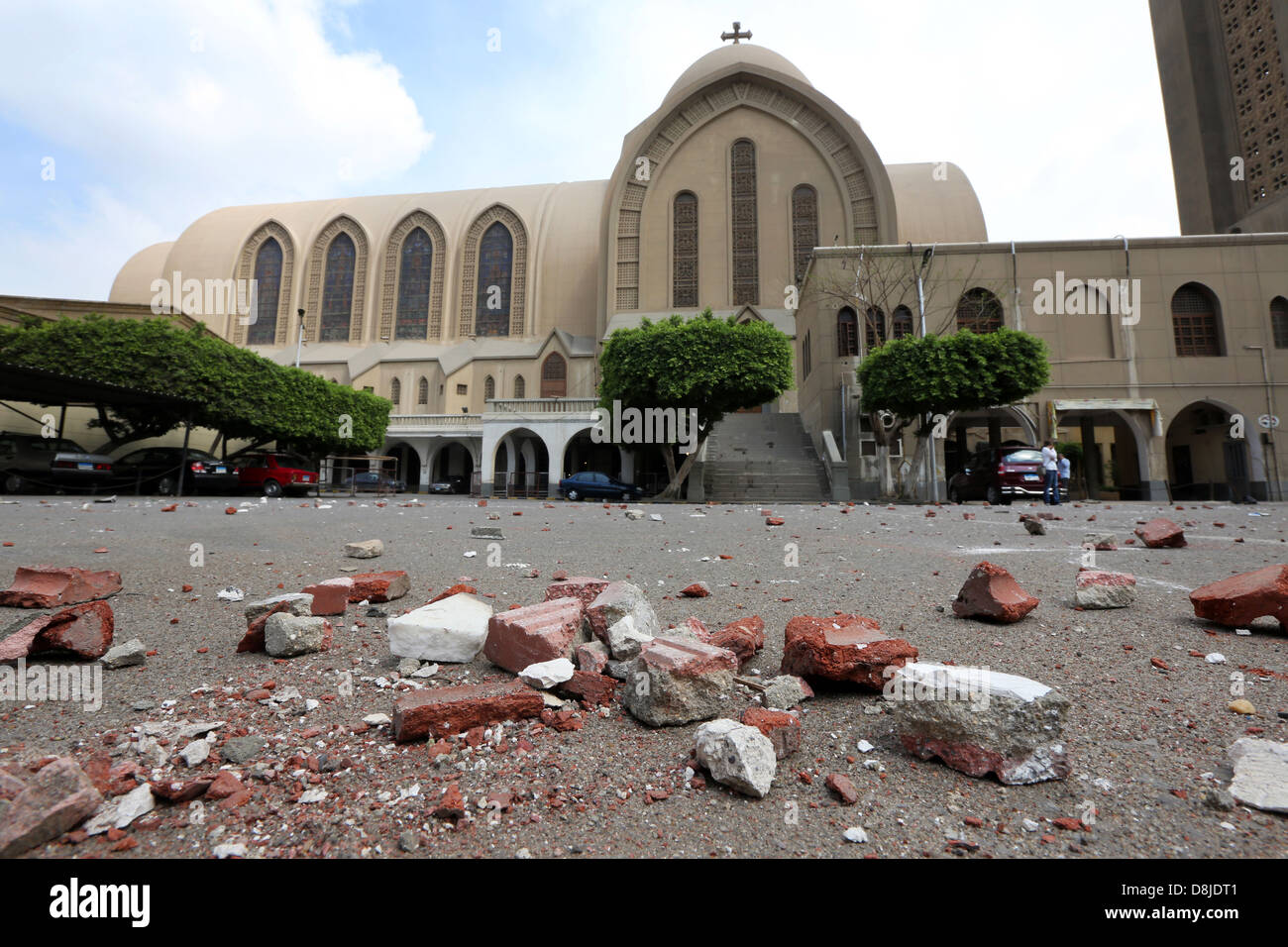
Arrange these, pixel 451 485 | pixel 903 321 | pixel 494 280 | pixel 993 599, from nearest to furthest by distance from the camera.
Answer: pixel 993 599 → pixel 903 321 → pixel 451 485 → pixel 494 280

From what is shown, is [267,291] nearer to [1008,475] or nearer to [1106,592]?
[1008,475]

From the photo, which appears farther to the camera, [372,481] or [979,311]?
[372,481]

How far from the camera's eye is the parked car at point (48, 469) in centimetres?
1516

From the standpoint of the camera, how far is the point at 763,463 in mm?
21234

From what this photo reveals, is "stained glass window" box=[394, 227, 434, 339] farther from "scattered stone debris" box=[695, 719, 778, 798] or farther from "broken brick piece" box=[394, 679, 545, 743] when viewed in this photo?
"scattered stone debris" box=[695, 719, 778, 798]

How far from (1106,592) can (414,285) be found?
47198 mm

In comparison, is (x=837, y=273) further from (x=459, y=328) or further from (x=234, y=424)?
(x=459, y=328)

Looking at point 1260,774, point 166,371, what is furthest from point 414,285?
point 1260,774

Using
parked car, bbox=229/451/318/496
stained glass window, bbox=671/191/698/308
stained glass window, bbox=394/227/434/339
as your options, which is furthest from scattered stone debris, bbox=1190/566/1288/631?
stained glass window, bbox=394/227/434/339

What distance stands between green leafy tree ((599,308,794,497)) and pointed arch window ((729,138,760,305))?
46.1ft

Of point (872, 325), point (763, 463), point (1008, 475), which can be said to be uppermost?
point (872, 325)

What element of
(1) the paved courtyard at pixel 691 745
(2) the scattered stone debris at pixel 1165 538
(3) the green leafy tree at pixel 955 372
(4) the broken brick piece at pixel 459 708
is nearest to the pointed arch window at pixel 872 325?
(3) the green leafy tree at pixel 955 372
